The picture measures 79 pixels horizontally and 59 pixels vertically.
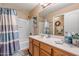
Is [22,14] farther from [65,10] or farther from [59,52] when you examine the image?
[59,52]

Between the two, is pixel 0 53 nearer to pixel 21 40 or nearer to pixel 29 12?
pixel 21 40

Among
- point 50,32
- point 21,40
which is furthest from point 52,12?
point 21,40

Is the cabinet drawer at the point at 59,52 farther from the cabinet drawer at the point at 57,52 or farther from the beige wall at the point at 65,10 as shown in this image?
the beige wall at the point at 65,10

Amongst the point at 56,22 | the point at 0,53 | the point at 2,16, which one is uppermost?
the point at 2,16

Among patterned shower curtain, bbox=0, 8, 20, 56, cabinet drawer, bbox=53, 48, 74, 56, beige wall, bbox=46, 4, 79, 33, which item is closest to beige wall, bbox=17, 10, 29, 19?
patterned shower curtain, bbox=0, 8, 20, 56

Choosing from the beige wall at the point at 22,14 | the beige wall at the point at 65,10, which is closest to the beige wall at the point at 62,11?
the beige wall at the point at 65,10

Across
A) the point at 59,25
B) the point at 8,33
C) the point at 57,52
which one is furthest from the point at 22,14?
→ the point at 57,52

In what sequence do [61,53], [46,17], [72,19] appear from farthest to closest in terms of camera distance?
[46,17] → [72,19] → [61,53]

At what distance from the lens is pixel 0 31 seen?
2336 millimetres

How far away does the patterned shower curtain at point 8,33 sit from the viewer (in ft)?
7.48

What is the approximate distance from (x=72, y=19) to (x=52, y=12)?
78 cm

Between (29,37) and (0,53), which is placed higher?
(29,37)

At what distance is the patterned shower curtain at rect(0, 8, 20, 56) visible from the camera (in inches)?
89.7

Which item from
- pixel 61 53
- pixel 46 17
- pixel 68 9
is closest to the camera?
pixel 61 53
